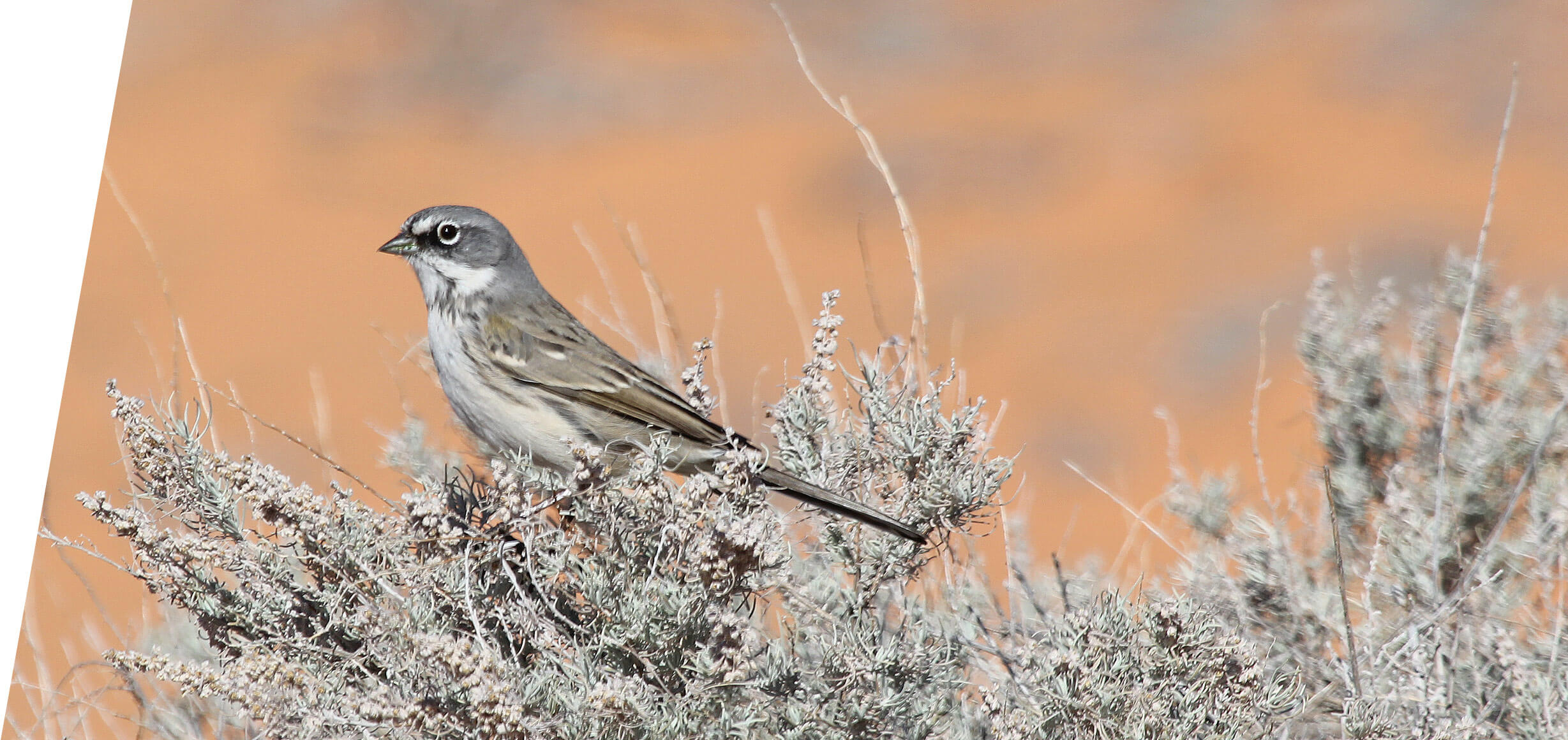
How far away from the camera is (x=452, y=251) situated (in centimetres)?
429

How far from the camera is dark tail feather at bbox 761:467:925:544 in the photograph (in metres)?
3.07

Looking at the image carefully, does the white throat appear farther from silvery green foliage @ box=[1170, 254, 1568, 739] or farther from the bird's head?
silvery green foliage @ box=[1170, 254, 1568, 739]

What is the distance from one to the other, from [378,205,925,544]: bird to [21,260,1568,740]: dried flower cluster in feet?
1.88

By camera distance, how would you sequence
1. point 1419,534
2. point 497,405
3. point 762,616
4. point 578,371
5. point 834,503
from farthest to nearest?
point 578,371 < point 497,405 < point 1419,534 < point 762,616 < point 834,503

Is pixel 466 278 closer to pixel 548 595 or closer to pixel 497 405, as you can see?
pixel 497 405

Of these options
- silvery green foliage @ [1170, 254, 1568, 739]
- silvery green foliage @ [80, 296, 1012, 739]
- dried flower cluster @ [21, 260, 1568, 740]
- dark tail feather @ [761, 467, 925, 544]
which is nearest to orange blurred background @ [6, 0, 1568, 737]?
silvery green foliage @ [1170, 254, 1568, 739]

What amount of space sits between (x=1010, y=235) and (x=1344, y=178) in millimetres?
3269

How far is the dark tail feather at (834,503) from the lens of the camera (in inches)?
121

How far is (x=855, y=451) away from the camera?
324 cm

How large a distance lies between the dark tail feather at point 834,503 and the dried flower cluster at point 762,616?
0.04m

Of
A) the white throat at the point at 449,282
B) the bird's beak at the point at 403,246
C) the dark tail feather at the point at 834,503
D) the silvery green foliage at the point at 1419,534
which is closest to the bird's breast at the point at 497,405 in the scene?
the white throat at the point at 449,282

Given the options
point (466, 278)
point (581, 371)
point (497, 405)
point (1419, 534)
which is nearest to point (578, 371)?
point (581, 371)

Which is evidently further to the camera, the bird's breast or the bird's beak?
the bird's beak

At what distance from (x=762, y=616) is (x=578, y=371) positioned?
45.4 inches
